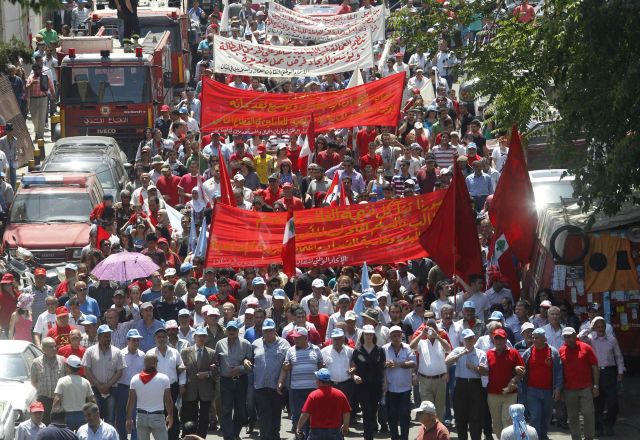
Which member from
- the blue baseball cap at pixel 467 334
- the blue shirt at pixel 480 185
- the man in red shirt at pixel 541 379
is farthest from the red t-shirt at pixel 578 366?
the blue shirt at pixel 480 185

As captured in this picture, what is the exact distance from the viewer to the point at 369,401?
18.3 metres

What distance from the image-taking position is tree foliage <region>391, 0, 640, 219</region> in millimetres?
17516

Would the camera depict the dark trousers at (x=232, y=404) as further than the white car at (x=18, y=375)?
Yes

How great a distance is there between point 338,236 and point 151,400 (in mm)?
4526

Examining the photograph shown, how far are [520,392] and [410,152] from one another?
27.4 ft

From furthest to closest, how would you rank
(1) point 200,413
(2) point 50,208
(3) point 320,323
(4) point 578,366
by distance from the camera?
(2) point 50,208
(3) point 320,323
(1) point 200,413
(4) point 578,366

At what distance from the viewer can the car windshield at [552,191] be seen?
2302cm

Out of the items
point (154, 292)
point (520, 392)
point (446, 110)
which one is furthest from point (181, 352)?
point (446, 110)

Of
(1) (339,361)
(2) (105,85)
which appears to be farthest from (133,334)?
(2) (105,85)

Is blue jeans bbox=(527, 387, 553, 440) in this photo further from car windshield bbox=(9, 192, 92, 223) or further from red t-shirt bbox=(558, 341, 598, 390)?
car windshield bbox=(9, 192, 92, 223)

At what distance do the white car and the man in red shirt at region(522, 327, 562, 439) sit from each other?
204 inches

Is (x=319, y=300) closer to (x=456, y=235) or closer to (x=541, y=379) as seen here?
(x=456, y=235)

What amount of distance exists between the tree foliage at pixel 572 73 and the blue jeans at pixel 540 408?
7.15 ft

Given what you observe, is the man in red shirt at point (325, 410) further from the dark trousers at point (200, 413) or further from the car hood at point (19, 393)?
the car hood at point (19, 393)
